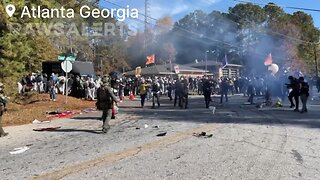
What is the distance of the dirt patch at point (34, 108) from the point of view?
60.9 feet

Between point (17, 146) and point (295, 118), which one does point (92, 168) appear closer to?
point (17, 146)

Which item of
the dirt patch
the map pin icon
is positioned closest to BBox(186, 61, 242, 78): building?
the dirt patch

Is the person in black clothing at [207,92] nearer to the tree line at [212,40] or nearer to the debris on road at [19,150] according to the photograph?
the debris on road at [19,150]

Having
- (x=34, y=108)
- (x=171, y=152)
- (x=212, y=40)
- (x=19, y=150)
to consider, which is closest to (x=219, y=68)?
(x=212, y=40)

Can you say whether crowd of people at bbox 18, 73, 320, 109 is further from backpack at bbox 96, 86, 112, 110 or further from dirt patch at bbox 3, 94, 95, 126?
backpack at bbox 96, 86, 112, 110

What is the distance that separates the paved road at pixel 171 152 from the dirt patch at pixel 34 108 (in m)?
3.24

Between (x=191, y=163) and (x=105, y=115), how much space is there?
568cm

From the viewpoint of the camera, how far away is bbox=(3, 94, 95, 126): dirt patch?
18.6 metres

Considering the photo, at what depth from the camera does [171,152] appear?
9.62 metres

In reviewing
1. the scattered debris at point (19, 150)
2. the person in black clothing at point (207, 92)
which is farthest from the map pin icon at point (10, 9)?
Answer: the scattered debris at point (19, 150)

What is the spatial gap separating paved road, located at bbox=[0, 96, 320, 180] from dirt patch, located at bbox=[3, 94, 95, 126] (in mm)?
3243

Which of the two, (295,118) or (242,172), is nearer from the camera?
(242,172)

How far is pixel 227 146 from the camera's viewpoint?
10391mm

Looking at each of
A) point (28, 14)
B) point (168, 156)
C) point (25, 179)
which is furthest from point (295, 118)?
point (28, 14)
